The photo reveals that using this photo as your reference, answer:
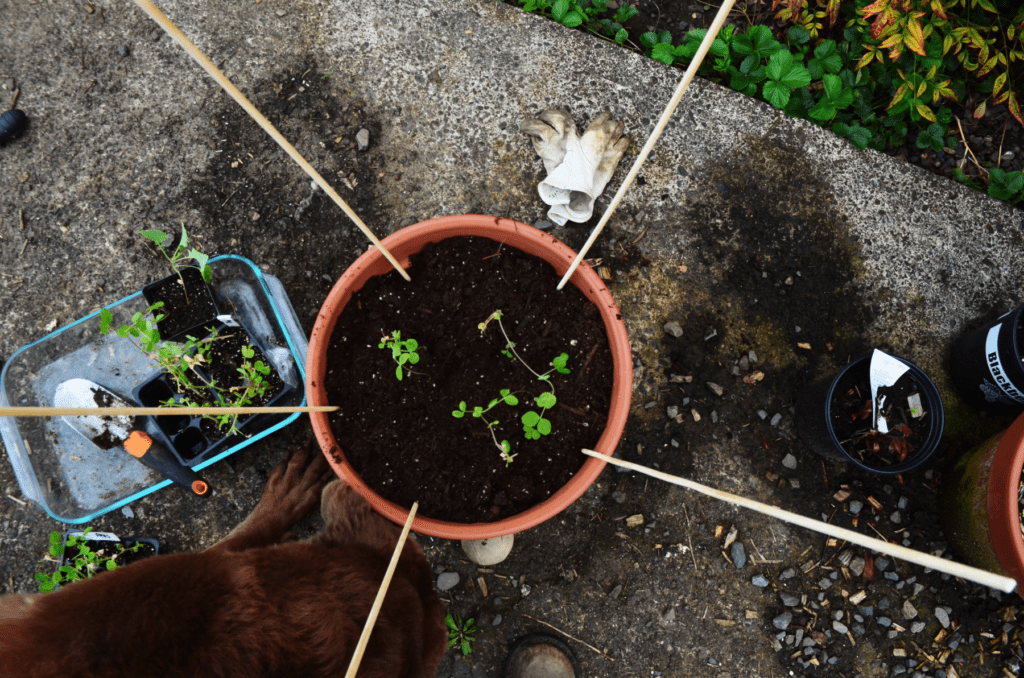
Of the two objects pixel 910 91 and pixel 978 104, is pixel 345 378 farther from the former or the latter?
pixel 978 104

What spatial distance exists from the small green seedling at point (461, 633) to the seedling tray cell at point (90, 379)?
45.9 inches

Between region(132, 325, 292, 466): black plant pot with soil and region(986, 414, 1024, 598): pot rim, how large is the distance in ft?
9.17

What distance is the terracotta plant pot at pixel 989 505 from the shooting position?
1.97 metres

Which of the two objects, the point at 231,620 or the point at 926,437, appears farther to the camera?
the point at 926,437

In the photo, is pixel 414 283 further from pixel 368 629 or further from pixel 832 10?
pixel 832 10

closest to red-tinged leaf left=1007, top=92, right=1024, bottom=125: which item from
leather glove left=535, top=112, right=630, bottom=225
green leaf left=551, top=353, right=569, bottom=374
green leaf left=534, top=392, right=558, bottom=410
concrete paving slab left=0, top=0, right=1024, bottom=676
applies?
concrete paving slab left=0, top=0, right=1024, bottom=676

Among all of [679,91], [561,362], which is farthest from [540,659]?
[679,91]

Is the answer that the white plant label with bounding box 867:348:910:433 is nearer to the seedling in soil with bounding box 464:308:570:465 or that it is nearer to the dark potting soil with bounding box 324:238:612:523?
the dark potting soil with bounding box 324:238:612:523

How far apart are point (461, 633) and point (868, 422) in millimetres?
1928

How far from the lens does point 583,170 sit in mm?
2365

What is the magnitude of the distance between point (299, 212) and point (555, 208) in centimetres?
119

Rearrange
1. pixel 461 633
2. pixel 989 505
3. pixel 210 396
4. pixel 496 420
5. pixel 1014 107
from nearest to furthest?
1. pixel 496 420
2. pixel 989 505
3. pixel 210 396
4. pixel 461 633
5. pixel 1014 107

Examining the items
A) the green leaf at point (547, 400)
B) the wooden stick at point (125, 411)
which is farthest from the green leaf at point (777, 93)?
the wooden stick at point (125, 411)

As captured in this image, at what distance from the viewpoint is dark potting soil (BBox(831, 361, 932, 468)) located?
2143 mm
